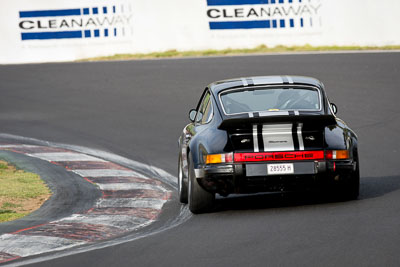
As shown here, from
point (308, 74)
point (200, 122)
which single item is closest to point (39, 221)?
point (200, 122)

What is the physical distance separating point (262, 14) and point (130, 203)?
50.3 feet

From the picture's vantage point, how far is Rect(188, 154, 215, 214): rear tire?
9.12 metres

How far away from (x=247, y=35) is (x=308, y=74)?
522cm

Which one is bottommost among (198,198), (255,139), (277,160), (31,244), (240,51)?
(31,244)

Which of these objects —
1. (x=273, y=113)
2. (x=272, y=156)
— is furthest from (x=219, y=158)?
(x=273, y=113)

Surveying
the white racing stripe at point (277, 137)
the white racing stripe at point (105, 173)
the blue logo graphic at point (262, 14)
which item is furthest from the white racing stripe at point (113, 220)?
the blue logo graphic at point (262, 14)

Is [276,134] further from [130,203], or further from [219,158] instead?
[130,203]

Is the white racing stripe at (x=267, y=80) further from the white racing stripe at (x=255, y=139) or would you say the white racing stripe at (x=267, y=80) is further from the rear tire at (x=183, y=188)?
the rear tire at (x=183, y=188)

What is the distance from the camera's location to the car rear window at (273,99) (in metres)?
9.59

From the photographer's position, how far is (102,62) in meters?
25.9

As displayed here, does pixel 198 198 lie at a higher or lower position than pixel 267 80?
lower

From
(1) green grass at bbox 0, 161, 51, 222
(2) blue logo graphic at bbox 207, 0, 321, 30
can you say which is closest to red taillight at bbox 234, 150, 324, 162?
(1) green grass at bbox 0, 161, 51, 222

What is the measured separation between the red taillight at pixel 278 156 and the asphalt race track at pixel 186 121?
535mm

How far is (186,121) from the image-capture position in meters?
17.1
